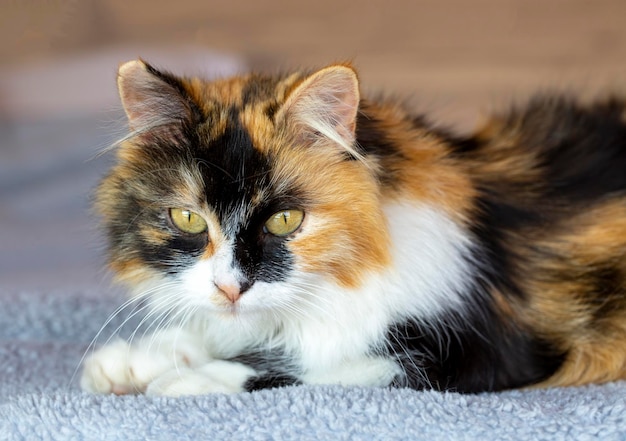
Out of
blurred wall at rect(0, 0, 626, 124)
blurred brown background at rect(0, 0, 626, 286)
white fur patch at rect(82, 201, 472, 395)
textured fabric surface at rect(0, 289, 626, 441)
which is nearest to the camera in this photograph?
textured fabric surface at rect(0, 289, 626, 441)

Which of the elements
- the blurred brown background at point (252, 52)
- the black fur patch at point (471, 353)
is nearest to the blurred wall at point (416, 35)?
the blurred brown background at point (252, 52)

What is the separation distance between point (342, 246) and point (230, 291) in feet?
0.68

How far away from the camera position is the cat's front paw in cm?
150

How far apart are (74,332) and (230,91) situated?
0.87 meters

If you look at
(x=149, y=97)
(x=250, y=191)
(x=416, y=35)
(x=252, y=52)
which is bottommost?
(x=252, y=52)

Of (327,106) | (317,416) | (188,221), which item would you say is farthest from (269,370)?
(327,106)

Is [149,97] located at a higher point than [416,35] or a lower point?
higher

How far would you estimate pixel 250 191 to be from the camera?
4.33 feet

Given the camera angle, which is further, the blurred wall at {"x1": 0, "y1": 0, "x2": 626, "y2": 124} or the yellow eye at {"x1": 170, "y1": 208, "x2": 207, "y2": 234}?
the blurred wall at {"x1": 0, "y1": 0, "x2": 626, "y2": 124}

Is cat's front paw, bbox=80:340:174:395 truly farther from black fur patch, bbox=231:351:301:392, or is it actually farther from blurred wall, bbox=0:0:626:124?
blurred wall, bbox=0:0:626:124

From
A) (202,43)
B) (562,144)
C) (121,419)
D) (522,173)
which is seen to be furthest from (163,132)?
(202,43)

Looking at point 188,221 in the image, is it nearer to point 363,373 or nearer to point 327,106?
point 327,106

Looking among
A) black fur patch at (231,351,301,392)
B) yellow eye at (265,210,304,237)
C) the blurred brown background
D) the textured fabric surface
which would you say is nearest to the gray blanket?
the textured fabric surface

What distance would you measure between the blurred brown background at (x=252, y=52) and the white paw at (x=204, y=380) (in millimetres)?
1556
